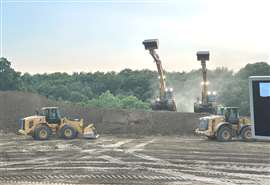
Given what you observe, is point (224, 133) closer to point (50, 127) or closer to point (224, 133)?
point (224, 133)

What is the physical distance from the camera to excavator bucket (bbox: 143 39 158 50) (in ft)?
88.1

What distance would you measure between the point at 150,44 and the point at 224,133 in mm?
9178

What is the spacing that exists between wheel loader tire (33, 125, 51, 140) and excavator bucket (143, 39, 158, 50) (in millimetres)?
9133

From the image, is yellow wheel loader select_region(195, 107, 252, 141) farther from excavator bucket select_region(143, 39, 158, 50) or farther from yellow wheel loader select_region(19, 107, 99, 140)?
excavator bucket select_region(143, 39, 158, 50)

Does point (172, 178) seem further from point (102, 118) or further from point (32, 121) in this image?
point (102, 118)

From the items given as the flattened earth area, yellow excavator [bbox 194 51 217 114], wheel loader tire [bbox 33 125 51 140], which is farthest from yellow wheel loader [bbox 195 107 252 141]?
wheel loader tire [bbox 33 125 51 140]

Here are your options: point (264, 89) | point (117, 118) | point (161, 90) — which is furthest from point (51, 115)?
point (264, 89)

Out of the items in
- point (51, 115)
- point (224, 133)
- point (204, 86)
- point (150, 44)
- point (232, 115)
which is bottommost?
point (224, 133)

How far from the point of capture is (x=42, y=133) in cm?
2166

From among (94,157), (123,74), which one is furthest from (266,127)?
(123,74)

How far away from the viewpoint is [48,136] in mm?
21766

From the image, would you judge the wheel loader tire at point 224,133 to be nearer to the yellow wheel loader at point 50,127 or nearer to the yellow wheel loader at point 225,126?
the yellow wheel loader at point 225,126

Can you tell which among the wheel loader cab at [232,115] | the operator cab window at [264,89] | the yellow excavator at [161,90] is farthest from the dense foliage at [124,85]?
the operator cab window at [264,89]

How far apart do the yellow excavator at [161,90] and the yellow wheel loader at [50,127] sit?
7.70 metres
